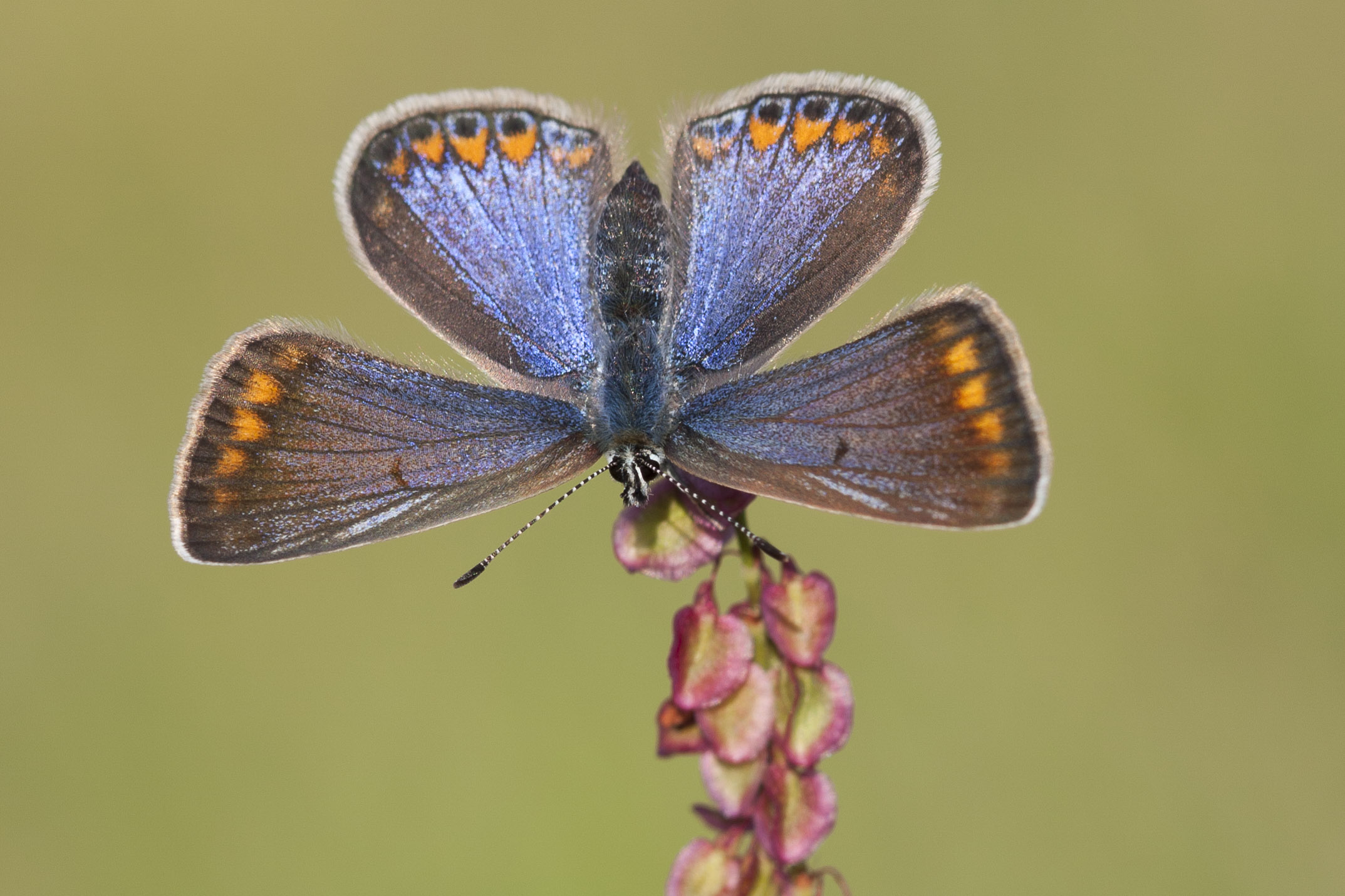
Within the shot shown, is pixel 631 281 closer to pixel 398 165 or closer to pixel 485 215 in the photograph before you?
pixel 485 215

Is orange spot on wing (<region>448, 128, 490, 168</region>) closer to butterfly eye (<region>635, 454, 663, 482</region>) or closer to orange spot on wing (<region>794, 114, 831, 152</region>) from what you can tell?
orange spot on wing (<region>794, 114, 831, 152</region>)

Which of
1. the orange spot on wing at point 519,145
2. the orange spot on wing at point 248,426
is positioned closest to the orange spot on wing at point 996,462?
the orange spot on wing at point 248,426

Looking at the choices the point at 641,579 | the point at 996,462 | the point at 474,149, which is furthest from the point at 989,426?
the point at 641,579

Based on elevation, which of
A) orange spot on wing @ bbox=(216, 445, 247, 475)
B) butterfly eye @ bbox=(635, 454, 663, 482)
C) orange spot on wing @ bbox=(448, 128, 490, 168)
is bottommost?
orange spot on wing @ bbox=(216, 445, 247, 475)

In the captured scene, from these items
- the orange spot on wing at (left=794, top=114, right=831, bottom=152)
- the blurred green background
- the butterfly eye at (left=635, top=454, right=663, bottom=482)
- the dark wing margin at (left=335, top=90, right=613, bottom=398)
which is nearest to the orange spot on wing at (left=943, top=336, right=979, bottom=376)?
the butterfly eye at (left=635, top=454, right=663, bottom=482)

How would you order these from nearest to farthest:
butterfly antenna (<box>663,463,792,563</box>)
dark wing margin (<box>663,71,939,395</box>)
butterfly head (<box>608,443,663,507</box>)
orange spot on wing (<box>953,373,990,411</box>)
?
butterfly antenna (<box>663,463,792,563</box>) → orange spot on wing (<box>953,373,990,411</box>) → butterfly head (<box>608,443,663,507</box>) → dark wing margin (<box>663,71,939,395</box>)

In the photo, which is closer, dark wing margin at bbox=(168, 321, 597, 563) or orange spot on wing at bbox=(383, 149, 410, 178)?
dark wing margin at bbox=(168, 321, 597, 563)
